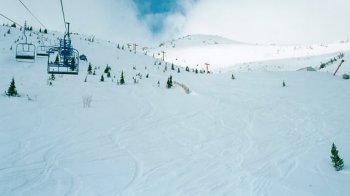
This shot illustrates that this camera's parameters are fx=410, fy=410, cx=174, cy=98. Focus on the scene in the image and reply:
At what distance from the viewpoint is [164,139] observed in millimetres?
10289

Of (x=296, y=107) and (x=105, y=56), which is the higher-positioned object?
(x=105, y=56)

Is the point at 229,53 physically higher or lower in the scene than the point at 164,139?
higher

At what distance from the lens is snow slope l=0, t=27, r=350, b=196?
7.54 m

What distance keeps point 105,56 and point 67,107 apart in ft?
43.1

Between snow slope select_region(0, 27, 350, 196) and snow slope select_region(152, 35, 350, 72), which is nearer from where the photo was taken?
snow slope select_region(0, 27, 350, 196)

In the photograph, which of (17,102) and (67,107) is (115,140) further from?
(17,102)

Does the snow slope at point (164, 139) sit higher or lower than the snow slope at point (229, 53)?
lower

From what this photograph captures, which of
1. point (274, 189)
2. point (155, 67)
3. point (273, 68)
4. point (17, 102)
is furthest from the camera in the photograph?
point (273, 68)

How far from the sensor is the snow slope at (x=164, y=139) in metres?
7.54

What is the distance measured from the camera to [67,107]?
40.7 feet

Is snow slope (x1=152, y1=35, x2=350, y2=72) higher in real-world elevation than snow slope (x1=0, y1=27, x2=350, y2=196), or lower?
higher

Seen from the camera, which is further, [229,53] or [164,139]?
[229,53]

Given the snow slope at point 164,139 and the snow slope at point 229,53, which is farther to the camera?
the snow slope at point 229,53

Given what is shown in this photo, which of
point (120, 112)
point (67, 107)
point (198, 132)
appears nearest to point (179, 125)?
point (198, 132)
